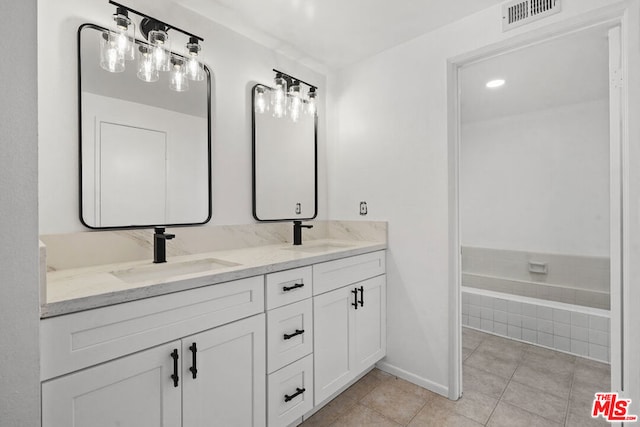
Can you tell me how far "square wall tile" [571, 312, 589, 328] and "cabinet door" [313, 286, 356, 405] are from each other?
1.91m

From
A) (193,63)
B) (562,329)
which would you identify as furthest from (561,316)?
(193,63)

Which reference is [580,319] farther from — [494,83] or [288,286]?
[288,286]

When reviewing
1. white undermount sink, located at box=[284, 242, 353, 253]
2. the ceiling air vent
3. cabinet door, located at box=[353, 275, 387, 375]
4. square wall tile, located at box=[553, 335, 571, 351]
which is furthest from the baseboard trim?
the ceiling air vent

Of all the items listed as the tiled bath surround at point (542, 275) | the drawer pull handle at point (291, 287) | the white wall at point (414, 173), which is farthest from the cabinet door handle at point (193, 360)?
the tiled bath surround at point (542, 275)

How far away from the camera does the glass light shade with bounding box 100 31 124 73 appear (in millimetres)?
1370

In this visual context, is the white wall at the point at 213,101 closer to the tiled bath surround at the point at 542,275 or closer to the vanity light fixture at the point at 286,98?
the vanity light fixture at the point at 286,98

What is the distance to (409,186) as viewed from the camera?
2.07 meters

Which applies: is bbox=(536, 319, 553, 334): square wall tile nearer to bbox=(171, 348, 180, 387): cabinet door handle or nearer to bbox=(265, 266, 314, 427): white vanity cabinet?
bbox=(265, 266, 314, 427): white vanity cabinet

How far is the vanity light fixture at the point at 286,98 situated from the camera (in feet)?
6.67

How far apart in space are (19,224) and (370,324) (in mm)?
1801

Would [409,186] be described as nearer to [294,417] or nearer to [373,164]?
[373,164]

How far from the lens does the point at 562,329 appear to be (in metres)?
2.48

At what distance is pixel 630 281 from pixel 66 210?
8.20 feet

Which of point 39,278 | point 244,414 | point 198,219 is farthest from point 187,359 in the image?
point 198,219
